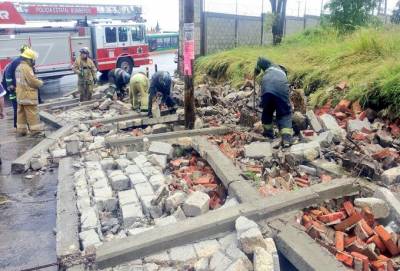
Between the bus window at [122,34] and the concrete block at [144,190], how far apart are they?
43.8 feet

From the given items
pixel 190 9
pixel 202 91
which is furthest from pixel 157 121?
pixel 190 9

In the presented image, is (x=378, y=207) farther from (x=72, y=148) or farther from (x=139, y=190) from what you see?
(x=72, y=148)

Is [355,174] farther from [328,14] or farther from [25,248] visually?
[328,14]

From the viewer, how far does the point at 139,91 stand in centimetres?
864

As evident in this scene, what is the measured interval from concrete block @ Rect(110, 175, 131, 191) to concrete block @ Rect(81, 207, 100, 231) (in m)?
0.59

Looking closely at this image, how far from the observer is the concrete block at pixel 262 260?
269 centimetres

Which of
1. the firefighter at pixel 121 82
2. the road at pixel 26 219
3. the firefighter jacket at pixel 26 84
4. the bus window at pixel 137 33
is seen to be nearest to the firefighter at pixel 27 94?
the firefighter jacket at pixel 26 84

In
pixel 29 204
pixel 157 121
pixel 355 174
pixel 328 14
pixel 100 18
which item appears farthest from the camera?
pixel 100 18

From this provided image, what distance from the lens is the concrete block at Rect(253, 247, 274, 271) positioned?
106 inches

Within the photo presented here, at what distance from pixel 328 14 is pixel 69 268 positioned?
36.9 feet

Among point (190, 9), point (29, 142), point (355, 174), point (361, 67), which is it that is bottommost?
point (29, 142)

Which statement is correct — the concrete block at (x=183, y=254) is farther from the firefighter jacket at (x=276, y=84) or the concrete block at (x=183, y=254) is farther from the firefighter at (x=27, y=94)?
the firefighter at (x=27, y=94)

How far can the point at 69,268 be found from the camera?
3.10 metres

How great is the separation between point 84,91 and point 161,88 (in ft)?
12.5
